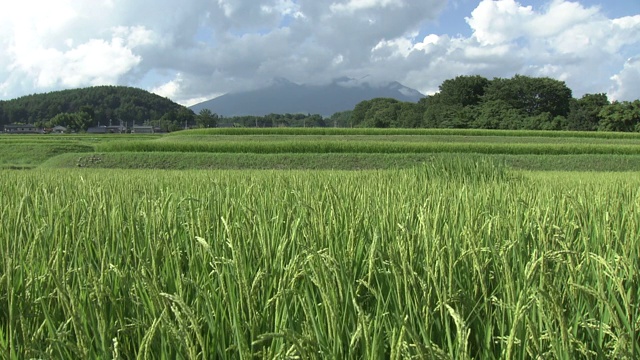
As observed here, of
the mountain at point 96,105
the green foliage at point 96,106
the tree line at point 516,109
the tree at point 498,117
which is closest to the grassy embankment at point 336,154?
the tree at point 498,117

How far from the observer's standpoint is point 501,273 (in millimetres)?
1562

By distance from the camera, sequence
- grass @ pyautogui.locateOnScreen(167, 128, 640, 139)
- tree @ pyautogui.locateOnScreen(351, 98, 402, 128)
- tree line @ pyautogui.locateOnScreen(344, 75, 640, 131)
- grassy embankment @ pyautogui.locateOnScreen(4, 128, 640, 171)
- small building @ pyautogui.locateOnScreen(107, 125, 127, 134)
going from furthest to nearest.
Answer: small building @ pyautogui.locateOnScreen(107, 125, 127, 134) < tree @ pyautogui.locateOnScreen(351, 98, 402, 128) < tree line @ pyautogui.locateOnScreen(344, 75, 640, 131) < grass @ pyautogui.locateOnScreen(167, 128, 640, 139) < grassy embankment @ pyautogui.locateOnScreen(4, 128, 640, 171)

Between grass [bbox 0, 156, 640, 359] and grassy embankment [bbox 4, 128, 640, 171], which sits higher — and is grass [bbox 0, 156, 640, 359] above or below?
above

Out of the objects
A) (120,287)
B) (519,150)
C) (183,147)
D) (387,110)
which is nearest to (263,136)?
(183,147)

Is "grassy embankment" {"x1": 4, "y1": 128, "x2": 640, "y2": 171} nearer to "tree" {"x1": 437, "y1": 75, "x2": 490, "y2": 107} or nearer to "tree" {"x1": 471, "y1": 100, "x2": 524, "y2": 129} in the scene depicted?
"tree" {"x1": 471, "y1": 100, "x2": 524, "y2": 129}

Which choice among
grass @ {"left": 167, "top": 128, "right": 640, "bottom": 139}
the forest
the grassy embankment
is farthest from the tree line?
the grassy embankment

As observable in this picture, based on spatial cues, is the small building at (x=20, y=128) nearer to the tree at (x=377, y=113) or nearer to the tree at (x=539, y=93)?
the tree at (x=377, y=113)

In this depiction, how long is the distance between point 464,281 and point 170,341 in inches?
39.4

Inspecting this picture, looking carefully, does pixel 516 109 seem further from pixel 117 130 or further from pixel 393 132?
pixel 117 130

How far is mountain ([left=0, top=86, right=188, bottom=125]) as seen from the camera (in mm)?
120062

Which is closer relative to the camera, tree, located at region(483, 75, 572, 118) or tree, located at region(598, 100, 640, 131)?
tree, located at region(598, 100, 640, 131)

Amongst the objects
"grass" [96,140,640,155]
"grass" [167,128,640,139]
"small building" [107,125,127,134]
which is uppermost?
"small building" [107,125,127,134]

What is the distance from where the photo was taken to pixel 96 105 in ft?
409

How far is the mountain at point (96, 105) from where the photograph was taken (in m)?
120
